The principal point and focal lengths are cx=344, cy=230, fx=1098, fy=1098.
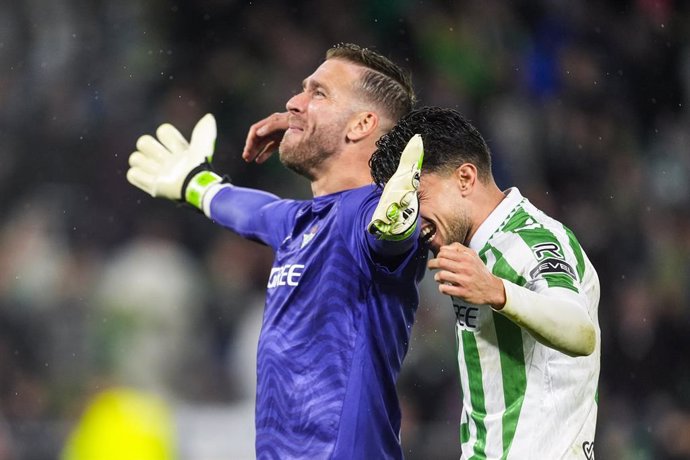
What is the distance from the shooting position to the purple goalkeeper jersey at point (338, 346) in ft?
10.1

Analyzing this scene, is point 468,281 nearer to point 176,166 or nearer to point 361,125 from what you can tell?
point 361,125

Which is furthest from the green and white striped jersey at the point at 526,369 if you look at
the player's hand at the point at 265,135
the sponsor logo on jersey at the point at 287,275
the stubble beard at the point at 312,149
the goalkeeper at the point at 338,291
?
the player's hand at the point at 265,135

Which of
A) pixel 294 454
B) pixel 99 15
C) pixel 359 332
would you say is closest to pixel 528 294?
pixel 359 332

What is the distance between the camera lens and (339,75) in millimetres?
3500

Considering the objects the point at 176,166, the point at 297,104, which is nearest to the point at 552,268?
the point at 297,104

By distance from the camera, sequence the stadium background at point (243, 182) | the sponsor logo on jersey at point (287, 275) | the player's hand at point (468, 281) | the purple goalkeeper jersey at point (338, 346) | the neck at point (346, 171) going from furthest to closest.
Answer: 1. the stadium background at point (243, 182)
2. the neck at point (346, 171)
3. the sponsor logo on jersey at point (287, 275)
4. the purple goalkeeper jersey at point (338, 346)
5. the player's hand at point (468, 281)

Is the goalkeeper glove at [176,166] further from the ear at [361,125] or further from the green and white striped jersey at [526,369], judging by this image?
the green and white striped jersey at [526,369]

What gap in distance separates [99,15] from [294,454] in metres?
4.82

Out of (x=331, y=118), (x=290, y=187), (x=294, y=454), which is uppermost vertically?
(x=290, y=187)

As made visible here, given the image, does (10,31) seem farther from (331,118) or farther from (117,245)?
(331,118)

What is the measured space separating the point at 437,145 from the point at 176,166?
156cm

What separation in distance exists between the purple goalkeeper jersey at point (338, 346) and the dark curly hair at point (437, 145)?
0.17 meters

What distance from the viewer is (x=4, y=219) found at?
6590mm

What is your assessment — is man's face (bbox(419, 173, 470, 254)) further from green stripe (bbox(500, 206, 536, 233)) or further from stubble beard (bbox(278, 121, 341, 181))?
stubble beard (bbox(278, 121, 341, 181))
